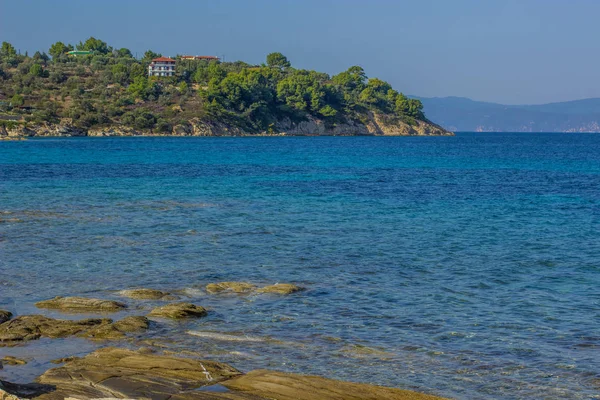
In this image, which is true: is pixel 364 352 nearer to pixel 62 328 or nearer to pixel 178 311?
pixel 178 311

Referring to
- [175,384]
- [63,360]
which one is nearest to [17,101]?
[63,360]

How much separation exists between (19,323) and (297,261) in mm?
10077

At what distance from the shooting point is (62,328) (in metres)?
15.4

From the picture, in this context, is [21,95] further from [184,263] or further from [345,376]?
[345,376]

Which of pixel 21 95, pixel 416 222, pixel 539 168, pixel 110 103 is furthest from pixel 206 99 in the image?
pixel 416 222

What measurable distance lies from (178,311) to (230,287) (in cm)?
302

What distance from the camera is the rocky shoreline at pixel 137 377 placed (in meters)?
10.9

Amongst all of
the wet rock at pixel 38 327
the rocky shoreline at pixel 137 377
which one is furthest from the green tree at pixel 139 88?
the rocky shoreline at pixel 137 377

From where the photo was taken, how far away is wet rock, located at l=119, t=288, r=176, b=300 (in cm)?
1858

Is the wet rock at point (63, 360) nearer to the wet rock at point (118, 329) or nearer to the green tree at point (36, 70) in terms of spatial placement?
the wet rock at point (118, 329)

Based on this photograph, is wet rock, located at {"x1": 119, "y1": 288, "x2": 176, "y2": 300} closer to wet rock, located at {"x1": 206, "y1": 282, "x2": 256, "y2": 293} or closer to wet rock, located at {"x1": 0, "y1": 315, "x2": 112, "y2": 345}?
wet rock, located at {"x1": 206, "y1": 282, "x2": 256, "y2": 293}

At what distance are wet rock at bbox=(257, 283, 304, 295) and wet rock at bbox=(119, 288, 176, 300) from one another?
2.50 metres

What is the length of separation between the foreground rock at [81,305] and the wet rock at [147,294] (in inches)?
37.7

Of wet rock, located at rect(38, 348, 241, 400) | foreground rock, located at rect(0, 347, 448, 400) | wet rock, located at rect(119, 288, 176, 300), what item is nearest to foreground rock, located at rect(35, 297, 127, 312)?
wet rock, located at rect(119, 288, 176, 300)
